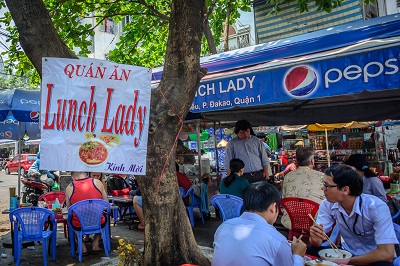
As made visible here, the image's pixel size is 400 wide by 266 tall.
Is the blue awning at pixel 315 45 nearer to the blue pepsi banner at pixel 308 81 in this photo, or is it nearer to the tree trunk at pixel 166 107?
the blue pepsi banner at pixel 308 81

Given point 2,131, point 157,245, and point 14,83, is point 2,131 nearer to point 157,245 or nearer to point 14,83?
point 157,245

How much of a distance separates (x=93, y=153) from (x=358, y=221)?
229 centimetres

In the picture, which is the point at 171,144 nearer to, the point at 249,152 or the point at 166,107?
the point at 166,107

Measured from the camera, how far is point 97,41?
27672 mm

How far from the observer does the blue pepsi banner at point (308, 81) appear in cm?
379

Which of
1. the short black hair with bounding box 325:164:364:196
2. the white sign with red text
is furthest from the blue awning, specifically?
the white sign with red text

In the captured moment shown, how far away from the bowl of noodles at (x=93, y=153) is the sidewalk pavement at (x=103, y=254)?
6.35 feet

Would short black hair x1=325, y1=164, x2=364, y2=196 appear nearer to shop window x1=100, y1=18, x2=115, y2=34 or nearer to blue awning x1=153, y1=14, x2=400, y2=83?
blue awning x1=153, y1=14, x2=400, y2=83

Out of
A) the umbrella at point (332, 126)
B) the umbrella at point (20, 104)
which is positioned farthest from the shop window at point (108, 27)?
the umbrella at point (20, 104)

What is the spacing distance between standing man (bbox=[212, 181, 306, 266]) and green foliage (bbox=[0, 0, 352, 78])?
5687mm

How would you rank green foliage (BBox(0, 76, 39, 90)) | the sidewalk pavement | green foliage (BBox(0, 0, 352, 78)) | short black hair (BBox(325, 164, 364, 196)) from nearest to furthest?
short black hair (BBox(325, 164, 364, 196)) → the sidewalk pavement → green foliage (BBox(0, 0, 352, 78)) → green foliage (BBox(0, 76, 39, 90))

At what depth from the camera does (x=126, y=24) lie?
1120cm

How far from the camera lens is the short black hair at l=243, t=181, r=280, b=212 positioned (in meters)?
2.30

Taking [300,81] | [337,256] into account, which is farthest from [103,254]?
[337,256]
